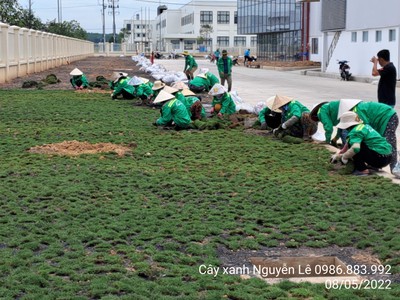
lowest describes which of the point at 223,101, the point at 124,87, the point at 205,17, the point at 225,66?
the point at 223,101

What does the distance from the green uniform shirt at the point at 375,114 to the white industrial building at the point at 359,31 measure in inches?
874

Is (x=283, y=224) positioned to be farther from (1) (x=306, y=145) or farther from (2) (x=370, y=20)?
(2) (x=370, y=20)

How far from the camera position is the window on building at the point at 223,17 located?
110688 millimetres

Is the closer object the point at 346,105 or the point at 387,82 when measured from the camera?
the point at 346,105

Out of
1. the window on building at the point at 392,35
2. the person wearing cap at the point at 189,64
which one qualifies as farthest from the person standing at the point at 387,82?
the window on building at the point at 392,35

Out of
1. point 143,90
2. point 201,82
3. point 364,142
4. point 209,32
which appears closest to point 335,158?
Result: point 364,142

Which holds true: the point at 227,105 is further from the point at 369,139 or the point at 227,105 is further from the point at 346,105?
the point at 369,139

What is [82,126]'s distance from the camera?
13.8m

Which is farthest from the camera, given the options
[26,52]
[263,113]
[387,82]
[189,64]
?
[26,52]

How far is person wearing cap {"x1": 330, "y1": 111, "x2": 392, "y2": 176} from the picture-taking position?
8695 mm

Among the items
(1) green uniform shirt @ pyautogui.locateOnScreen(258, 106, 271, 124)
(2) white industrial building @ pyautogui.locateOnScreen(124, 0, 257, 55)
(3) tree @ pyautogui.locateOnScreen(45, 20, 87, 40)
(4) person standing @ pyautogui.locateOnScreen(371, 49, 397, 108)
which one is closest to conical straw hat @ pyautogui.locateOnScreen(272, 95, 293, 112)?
(1) green uniform shirt @ pyautogui.locateOnScreen(258, 106, 271, 124)

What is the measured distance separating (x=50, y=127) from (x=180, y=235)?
807cm

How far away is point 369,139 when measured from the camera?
8.71 metres

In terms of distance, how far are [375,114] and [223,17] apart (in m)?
105
